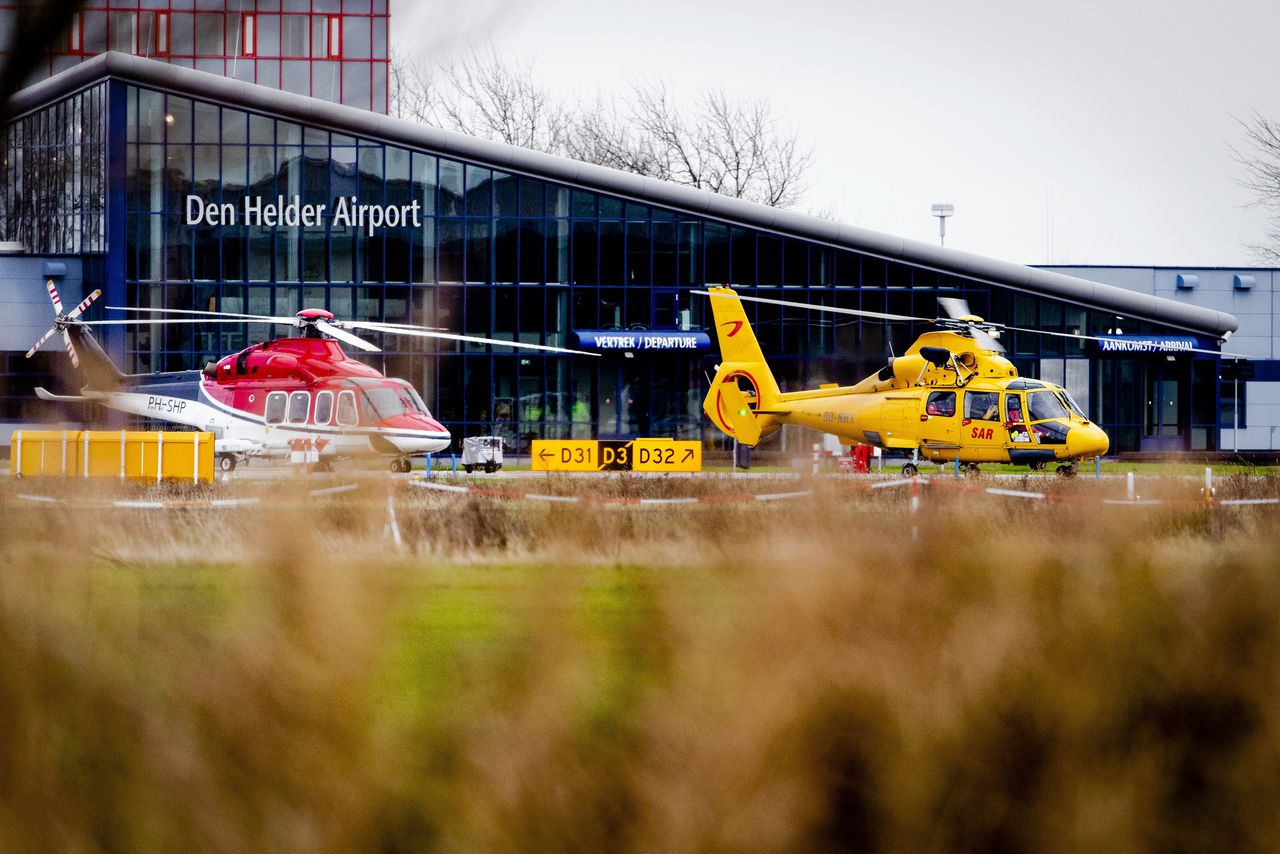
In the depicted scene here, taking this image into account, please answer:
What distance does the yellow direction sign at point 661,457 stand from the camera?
27.5m

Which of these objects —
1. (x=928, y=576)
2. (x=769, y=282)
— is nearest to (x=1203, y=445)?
(x=769, y=282)

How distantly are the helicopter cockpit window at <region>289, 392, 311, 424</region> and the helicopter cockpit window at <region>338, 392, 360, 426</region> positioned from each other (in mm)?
728

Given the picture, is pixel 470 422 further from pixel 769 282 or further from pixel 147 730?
pixel 147 730

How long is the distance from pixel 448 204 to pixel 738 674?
33813 millimetres

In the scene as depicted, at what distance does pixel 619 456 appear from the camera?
27406 mm

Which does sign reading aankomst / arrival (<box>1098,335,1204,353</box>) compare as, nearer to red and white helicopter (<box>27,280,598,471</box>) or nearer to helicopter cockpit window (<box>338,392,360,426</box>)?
red and white helicopter (<box>27,280,598,471</box>)

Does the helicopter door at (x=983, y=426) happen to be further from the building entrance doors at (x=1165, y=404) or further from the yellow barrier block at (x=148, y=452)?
the building entrance doors at (x=1165, y=404)

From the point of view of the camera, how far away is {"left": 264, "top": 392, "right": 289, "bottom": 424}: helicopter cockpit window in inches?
1090

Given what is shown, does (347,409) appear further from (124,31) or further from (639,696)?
(124,31)

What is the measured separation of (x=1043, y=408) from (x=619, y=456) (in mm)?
7514

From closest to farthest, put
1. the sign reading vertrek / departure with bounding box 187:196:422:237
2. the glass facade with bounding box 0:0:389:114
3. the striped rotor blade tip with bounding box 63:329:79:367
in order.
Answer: the glass facade with bounding box 0:0:389:114 → the striped rotor blade tip with bounding box 63:329:79:367 → the sign reading vertrek / departure with bounding box 187:196:422:237

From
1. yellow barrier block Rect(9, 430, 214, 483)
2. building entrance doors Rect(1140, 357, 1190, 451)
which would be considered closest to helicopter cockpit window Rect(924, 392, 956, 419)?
yellow barrier block Rect(9, 430, 214, 483)

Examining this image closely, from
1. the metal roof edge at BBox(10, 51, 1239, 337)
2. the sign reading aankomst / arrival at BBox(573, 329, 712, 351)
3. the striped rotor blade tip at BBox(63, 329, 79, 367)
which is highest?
the metal roof edge at BBox(10, 51, 1239, 337)

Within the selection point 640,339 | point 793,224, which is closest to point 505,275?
point 640,339
